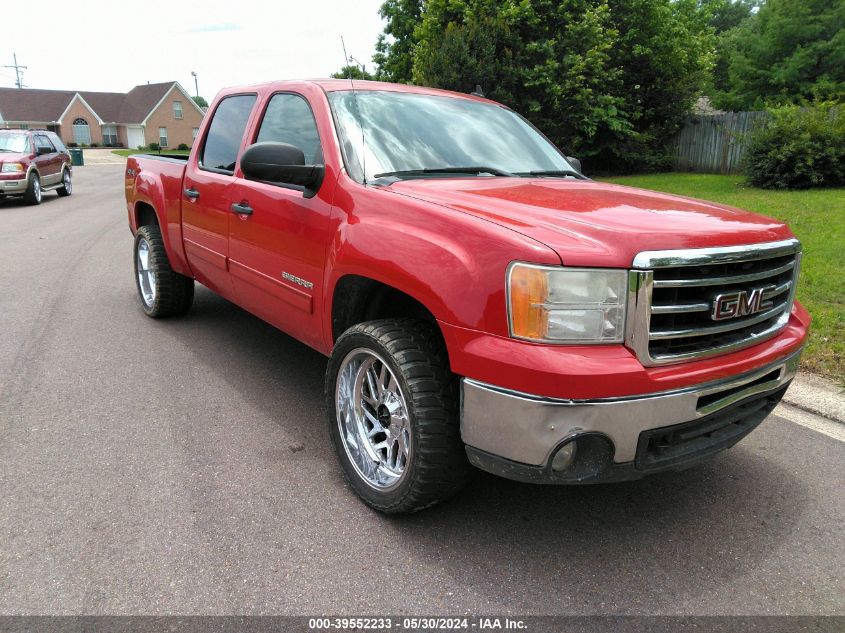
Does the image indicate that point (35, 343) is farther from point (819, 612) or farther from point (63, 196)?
point (63, 196)

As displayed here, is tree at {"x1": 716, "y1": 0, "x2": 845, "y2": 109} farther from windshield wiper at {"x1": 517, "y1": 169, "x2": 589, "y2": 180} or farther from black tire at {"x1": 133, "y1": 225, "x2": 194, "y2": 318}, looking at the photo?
black tire at {"x1": 133, "y1": 225, "x2": 194, "y2": 318}

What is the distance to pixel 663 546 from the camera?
2.70 metres

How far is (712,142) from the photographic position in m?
22.1

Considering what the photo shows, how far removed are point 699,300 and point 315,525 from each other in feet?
5.91

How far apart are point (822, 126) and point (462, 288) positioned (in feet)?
51.5

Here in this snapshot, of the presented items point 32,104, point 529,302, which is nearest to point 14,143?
point 529,302

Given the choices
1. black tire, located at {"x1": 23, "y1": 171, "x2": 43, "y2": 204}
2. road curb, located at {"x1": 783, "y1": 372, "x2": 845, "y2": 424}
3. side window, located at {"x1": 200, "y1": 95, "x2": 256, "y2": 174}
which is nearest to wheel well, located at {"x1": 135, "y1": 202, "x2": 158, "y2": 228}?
side window, located at {"x1": 200, "y1": 95, "x2": 256, "y2": 174}

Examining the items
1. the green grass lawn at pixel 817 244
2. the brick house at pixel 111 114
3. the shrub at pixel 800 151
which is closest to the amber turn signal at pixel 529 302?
the green grass lawn at pixel 817 244

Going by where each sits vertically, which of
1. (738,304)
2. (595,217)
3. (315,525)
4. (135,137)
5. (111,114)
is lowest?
(315,525)

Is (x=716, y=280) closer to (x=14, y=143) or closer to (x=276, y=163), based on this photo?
(x=276, y=163)

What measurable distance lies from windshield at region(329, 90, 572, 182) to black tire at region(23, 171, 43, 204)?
15395 millimetres

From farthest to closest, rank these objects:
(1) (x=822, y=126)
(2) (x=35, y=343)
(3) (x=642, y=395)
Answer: (1) (x=822, y=126) < (2) (x=35, y=343) < (3) (x=642, y=395)

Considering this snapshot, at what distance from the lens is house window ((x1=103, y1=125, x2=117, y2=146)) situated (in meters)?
Answer: 71.6

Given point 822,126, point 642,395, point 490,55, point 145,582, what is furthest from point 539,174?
point 490,55
